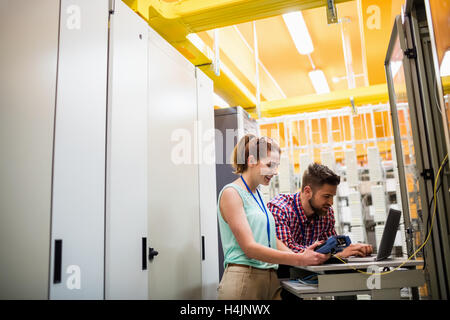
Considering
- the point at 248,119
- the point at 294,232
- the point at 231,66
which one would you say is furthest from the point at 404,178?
the point at 231,66

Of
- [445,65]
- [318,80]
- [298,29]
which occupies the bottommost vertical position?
[445,65]

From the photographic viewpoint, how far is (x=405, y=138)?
9.45ft

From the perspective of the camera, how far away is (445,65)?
181 centimetres

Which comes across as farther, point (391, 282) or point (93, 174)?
point (391, 282)

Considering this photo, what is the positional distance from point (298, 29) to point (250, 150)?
3.15m

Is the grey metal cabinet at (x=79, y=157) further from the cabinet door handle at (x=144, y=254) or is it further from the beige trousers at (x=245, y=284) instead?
the beige trousers at (x=245, y=284)

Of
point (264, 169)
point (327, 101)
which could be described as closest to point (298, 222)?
point (264, 169)

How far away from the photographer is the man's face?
2.59m

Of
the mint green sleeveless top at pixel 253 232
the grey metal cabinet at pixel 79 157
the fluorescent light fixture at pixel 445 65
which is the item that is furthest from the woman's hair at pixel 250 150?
the fluorescent light fixture at pixel 445 65

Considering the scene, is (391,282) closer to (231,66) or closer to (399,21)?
(399,21)

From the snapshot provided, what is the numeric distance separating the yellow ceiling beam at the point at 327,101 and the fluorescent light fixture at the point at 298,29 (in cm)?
77

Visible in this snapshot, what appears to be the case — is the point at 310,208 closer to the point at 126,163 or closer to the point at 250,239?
the point at 250,239

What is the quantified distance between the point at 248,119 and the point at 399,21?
2068mm

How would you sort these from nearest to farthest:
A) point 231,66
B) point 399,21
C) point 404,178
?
point 399,21
point 404,178
point 231,66
